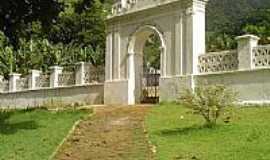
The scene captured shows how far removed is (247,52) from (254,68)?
0.60 meters

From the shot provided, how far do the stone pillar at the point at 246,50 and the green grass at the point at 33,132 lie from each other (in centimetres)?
533

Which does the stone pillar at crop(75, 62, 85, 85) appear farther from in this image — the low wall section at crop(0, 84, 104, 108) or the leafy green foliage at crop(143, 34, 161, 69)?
the leafy green foliage at crop(143, 34, 161, 69)

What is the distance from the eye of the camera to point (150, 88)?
23234 mm

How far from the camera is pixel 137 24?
21.1 metres

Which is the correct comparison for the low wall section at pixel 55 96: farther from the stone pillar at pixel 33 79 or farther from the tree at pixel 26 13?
the tree at pixel 26 13

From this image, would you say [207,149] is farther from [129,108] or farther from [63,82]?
[63,82]

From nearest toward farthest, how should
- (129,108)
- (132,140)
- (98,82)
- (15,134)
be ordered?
(132,140)
(15,134)
(129,108)
(98,82)

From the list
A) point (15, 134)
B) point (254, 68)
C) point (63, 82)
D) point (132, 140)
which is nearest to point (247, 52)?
point (254, 68)

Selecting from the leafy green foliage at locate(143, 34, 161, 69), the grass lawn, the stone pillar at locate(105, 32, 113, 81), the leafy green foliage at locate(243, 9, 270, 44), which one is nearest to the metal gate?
the stone pillar at locate(105, 32, 113, 81)

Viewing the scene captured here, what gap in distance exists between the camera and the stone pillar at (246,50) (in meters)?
17.1

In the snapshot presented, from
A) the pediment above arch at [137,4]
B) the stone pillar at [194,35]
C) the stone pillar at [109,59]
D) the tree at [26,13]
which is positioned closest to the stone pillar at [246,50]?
the stone pillar at [194,35]

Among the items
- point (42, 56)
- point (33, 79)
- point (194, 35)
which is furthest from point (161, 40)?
point (42, 56)

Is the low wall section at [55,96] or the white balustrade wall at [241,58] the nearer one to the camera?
the white balustrade wall at [241,58]

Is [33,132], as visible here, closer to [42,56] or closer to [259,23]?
[42,56]
